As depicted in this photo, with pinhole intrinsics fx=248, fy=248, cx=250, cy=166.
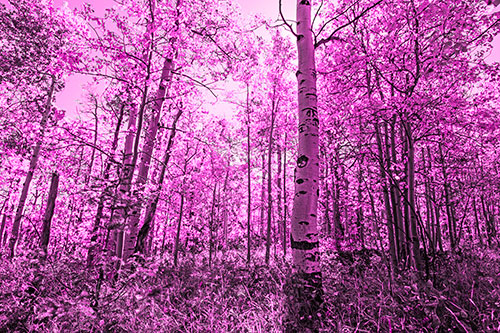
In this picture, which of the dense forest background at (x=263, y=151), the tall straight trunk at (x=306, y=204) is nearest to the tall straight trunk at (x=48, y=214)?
the dense forest background at (x=263, y=151)

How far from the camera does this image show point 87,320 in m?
2.47

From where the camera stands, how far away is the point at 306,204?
327 centimetres

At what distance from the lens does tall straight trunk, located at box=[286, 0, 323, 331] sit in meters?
2.67

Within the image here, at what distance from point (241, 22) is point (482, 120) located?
269 inches

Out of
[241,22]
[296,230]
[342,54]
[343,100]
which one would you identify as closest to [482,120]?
[343,100]

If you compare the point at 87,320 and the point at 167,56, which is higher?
the point at 167,56

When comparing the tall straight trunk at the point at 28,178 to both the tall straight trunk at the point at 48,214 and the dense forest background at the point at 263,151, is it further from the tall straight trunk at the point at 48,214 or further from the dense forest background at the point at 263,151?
the tall straight trunk at the point at 48,214

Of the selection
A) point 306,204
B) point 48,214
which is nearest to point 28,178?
point 48,214

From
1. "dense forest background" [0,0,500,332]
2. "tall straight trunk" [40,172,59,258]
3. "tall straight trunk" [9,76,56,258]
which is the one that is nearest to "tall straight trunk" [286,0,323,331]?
A: "dense forest background" [0,0,500,332]

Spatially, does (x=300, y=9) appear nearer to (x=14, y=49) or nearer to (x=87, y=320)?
(x=87, y=320)

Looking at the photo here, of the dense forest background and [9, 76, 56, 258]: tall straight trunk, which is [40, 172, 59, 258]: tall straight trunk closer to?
the dense forest background

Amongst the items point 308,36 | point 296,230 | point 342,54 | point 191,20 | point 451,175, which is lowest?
point 296,230

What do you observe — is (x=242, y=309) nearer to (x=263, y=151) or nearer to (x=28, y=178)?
(x=28, y=178)

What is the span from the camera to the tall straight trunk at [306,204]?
267 centimetres
